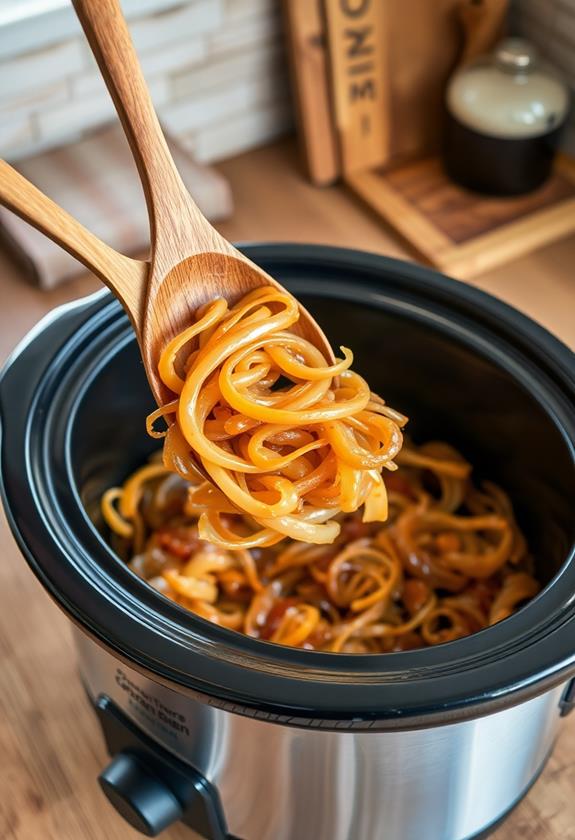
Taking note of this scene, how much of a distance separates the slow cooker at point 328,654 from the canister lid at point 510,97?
0.70 m

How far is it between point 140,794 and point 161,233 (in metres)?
0.55

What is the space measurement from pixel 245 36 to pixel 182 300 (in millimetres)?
1116

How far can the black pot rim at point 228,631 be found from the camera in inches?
32.4

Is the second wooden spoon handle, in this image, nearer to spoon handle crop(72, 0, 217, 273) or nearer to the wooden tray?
spoon handle crop(72, 0, 217, 273)

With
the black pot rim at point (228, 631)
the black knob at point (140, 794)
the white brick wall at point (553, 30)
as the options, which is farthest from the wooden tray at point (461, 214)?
the black knob at point (140, 794)

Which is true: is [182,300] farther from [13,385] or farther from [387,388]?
[387,388]

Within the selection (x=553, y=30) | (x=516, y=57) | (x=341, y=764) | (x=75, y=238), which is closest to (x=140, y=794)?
(x=341, y=764)

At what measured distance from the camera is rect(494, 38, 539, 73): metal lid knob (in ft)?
5.75

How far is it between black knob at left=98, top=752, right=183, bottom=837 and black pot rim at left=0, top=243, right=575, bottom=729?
0.23 m

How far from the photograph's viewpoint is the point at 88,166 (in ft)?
6.00

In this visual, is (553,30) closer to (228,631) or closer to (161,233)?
(161,233)

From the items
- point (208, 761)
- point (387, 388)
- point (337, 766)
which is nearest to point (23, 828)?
point (208, 761)

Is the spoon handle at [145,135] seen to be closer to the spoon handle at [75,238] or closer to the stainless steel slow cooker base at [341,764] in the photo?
the spoon handle at [75,238]

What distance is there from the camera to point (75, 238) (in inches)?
35.3
